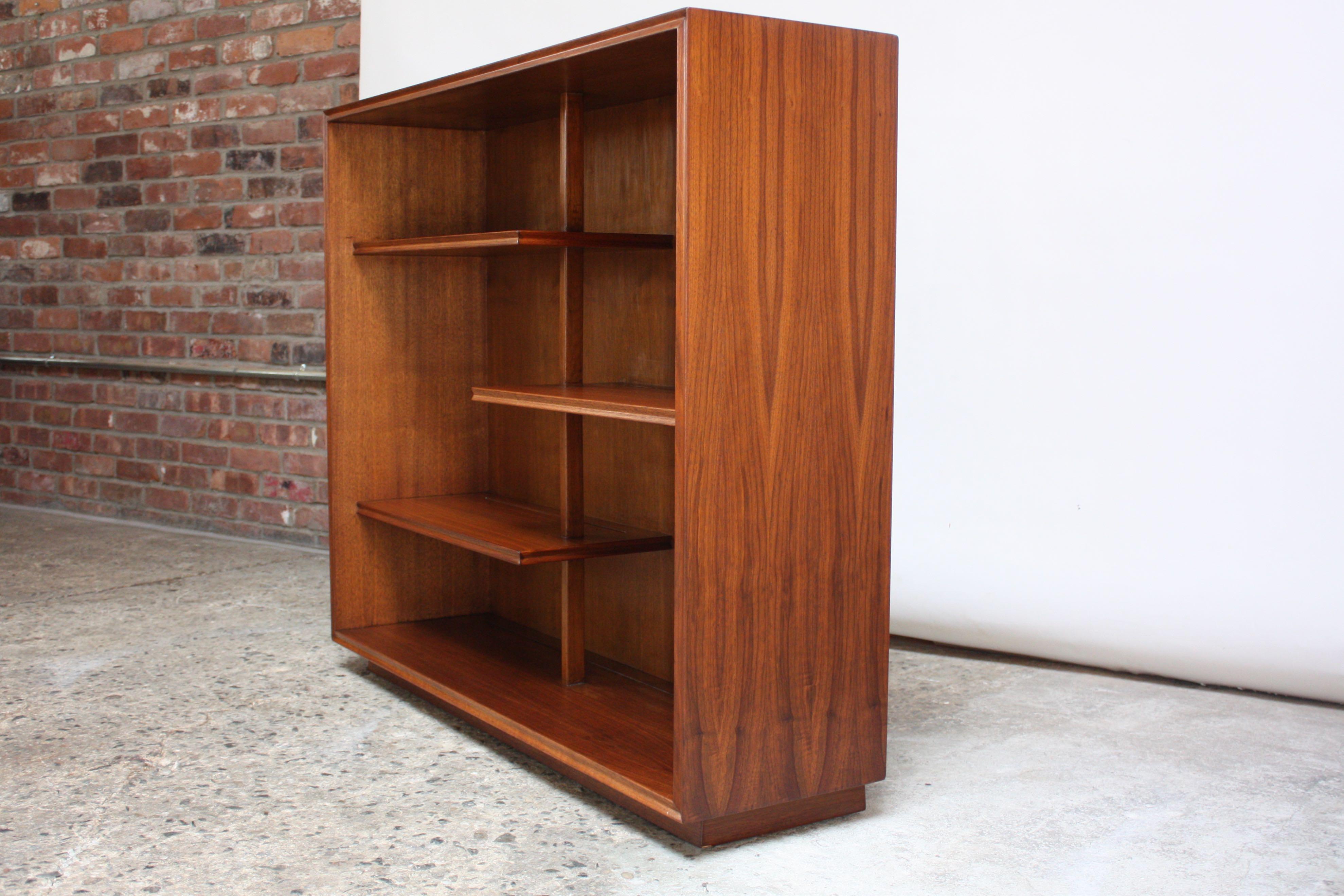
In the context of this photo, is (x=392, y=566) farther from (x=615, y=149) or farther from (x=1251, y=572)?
(x=1251, y=572)

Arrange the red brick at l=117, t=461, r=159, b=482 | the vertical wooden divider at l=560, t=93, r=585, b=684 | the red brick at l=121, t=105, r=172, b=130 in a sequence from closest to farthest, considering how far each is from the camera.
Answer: the vertical wooden divider at l=560, t=93, r=585, b=684 < the red brick at l=121, t=105, r=172, b=130 < the red brick at l=117, t=461, r=159, b=482

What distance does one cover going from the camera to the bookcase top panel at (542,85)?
6.79 feet

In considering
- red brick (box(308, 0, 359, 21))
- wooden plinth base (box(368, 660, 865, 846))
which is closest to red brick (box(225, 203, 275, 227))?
red brick (box(308, 0, 359, 21))

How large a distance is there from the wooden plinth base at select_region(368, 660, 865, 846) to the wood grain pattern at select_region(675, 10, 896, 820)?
0.14ft

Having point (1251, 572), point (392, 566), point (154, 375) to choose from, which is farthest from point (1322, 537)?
point (154, 375)

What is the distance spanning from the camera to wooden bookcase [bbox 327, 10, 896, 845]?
1980 mm

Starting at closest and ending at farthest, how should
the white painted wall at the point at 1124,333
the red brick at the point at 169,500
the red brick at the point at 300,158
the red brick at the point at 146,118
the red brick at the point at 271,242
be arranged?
the white painted wall at the point at 1124,333, the red brick at the point at 300,158, the red brick at the point at 271,242, the red brick at the point at 146,118, the red brick at the point at 169,500

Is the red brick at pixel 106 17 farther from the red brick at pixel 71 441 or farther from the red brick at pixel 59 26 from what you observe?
the red brick at pixel 71 441

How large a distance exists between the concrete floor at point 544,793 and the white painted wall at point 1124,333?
0.65ft

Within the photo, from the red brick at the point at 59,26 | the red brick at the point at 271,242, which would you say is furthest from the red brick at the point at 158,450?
the red brick at the point at 59,26

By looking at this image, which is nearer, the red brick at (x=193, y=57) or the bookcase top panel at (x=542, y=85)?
the bookcase top panel at (x=542, y=85)

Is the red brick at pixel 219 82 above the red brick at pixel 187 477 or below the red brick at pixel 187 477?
above

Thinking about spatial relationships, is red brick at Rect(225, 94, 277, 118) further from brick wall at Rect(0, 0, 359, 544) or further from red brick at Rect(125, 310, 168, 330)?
red brick at Rect(125, 310, 168, 330)

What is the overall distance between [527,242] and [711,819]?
44.2 inches
